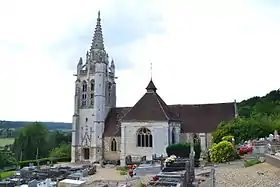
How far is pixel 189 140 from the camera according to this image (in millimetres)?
37156

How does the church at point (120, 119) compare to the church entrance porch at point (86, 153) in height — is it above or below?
above

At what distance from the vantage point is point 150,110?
3647cm

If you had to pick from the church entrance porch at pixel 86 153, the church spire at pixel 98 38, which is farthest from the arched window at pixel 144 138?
the church spire at pixel 98 38

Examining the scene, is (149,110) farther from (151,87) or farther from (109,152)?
(109,152)

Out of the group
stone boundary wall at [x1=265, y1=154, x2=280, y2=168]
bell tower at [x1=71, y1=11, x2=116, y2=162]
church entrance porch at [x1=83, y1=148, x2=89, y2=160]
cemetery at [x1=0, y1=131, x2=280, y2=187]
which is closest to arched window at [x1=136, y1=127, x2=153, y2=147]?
bell tower at [x1=71, y1=11, x2=116, y2=162]

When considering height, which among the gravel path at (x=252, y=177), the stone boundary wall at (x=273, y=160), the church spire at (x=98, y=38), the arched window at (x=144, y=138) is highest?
the church spire at (x=98, y=38)

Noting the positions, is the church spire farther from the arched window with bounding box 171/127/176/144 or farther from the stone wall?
the arched window with bounding box 171/127/176/144

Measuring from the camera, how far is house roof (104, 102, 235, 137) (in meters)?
37.3

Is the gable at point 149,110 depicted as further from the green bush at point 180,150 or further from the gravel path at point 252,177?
the gravel path at point 252,177

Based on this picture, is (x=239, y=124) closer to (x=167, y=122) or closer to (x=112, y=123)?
(x=167, y=122)

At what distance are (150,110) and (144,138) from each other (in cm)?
320

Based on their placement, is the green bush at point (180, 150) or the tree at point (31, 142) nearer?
the green bush at point (180, 150)

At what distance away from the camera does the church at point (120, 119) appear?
118 ft

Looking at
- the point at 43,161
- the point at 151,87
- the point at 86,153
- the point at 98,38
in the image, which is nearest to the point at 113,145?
the point at 86,153
